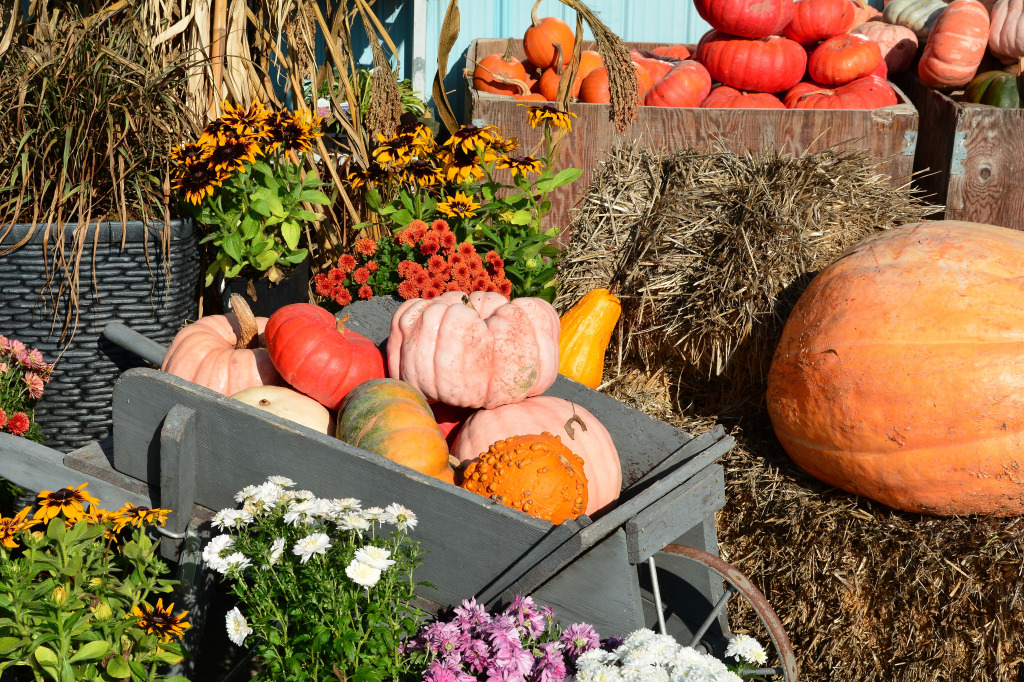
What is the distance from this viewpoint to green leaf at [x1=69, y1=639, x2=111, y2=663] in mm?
1497

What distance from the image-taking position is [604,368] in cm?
340

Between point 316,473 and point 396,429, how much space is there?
219 millimetres

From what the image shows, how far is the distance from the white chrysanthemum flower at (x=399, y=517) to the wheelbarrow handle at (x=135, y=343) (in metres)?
1.23

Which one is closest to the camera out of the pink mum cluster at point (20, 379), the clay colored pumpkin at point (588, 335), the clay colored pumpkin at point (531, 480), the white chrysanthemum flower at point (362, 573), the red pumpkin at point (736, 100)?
the white chrysanthemum flower at point (362, 573)

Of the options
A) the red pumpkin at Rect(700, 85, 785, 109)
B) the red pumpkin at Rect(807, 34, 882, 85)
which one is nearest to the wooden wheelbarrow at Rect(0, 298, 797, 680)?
the red pumpkin at Rect(700, 85, 785, 109)

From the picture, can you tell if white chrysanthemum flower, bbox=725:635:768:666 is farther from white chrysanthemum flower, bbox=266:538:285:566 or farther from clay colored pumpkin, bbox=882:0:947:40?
clay colored pumpkin, bbox=882:0:947:40

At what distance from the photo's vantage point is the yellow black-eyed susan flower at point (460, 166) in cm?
302

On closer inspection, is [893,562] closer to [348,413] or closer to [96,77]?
[348,413]

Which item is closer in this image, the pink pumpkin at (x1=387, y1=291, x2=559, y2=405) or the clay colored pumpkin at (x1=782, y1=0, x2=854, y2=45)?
the pink pumpkin at (x1=387, y1=291, x2=559, y2=405)

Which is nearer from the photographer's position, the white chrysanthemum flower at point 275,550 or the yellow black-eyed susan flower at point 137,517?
the white chrysanthemum flower at point 275,550

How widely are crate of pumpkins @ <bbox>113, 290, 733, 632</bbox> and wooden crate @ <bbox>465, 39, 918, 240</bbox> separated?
59.0 inches

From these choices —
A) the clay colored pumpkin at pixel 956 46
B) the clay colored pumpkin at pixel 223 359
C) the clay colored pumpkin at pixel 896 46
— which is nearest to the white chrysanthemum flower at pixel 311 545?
the clay colored pumpkin at pixel 223 359

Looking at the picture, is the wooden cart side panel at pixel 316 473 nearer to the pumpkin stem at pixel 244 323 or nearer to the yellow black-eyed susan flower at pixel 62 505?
the yellow black-eyed susan flower at pixel 62 505

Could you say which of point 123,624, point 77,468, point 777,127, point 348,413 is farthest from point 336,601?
point 777,127
